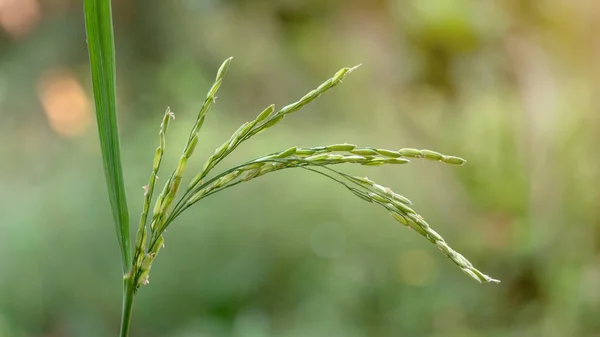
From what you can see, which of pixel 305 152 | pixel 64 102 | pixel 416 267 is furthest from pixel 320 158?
pixel 64 102

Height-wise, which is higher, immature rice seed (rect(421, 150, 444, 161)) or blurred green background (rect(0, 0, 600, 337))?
blurred green background (rect(0, 0, 600, 337))

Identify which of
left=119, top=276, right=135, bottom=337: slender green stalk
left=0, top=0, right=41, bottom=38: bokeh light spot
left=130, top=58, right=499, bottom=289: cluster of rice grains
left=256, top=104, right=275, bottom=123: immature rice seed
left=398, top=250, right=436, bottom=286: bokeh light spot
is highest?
left=0, top=0, right=41, bottom=38: bokeh light spot

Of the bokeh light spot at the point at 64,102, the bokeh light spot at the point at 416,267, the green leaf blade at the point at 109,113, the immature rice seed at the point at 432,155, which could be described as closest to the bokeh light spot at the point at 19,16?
the bokeh light spot at the point at 64,102

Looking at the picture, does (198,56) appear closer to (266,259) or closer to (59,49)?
(59,49)

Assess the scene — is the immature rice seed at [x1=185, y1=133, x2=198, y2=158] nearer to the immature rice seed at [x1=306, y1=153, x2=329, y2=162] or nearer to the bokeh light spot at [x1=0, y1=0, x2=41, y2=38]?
the immature rice seed at [x1=306, y1=153, x2=329, y2=162]

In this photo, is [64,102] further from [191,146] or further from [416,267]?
[191,146]

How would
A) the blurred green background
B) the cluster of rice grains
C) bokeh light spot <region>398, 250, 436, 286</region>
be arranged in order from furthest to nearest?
bokeh light spot <region>398, 250, 436, 286</region> → the blurred green background → the cluster of rice grains

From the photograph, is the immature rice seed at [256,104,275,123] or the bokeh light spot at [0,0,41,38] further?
the bokeh light spot at [0,0,41,38]

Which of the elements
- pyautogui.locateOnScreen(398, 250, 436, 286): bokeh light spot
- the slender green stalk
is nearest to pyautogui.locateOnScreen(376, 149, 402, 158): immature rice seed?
the slender green stalk

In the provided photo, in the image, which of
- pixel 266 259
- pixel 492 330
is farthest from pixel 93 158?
pixel 492 330
